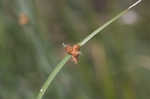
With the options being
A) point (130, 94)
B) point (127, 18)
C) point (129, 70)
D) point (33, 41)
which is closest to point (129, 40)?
point (127, 18)

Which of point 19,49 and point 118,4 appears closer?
point 19,49

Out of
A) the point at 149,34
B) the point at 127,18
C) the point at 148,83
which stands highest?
the point at 127,18

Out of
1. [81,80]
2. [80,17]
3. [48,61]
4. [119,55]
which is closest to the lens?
[48,61]

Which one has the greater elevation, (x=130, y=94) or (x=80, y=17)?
(x=80, y=17)

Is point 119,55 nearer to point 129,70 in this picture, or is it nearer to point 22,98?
point 129,70

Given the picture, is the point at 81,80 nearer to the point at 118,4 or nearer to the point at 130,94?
the point at 130,94

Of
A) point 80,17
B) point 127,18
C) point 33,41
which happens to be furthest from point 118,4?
point 33,41

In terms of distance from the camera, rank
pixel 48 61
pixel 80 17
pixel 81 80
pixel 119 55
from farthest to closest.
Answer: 1. pixel 80 17
2. pixel 119 55
3. pixel 81 80
4. pixel 48 61
